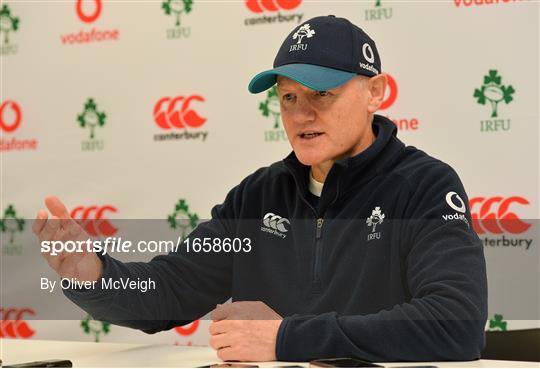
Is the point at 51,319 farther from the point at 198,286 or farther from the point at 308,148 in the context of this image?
the point at 308,148

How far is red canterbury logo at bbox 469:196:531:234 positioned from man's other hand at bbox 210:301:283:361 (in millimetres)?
1101

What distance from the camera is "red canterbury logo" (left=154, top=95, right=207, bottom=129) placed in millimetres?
2555

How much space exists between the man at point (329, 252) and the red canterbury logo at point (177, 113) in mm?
858

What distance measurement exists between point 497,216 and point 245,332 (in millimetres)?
1184

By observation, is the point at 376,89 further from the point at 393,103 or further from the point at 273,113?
the point at 273,113

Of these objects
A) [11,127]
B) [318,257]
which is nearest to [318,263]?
[318,257]

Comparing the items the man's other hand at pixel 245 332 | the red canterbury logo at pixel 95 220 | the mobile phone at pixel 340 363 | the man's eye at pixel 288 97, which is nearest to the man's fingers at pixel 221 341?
the man's other hand at pixel 245 332

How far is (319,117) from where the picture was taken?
153 cm

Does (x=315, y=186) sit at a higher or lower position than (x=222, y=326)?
higher

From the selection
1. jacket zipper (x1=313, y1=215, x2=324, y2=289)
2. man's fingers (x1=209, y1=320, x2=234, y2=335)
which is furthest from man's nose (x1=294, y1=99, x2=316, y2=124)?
man's fingers (x1=209, y1=320, x2=234, y2=335)

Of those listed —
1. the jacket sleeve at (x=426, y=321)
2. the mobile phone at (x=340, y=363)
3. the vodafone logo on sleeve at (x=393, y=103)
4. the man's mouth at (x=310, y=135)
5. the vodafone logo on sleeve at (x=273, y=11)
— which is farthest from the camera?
the vodafone logo on sleeve at (x=273, y=11)

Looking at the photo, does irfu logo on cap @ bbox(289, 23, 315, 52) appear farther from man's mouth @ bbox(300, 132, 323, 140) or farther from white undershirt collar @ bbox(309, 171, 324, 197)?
white undershirt collar @ bbox(309, 171, 324, 197)

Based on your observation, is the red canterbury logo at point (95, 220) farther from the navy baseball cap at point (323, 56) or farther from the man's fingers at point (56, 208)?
the man's fingers at point (56, 208)

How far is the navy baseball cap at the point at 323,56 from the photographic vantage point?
1.46 metres
